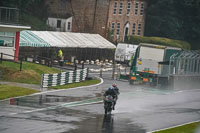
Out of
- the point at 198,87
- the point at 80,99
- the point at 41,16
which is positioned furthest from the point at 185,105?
the point at 41,16

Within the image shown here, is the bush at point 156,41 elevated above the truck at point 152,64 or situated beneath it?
elevated above

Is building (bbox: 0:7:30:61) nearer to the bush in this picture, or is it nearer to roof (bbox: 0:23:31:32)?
roof (bbox: 0:23:31:32)

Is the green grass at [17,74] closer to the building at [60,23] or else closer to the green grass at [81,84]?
the green grass at [81,84]

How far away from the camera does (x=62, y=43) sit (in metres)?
55.3

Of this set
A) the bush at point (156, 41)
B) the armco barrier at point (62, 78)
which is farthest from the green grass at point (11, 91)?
the bush at point (156, 41)

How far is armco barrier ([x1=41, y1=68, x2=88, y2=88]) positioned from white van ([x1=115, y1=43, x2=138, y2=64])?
2123cm

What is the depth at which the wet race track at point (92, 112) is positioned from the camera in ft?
65.9

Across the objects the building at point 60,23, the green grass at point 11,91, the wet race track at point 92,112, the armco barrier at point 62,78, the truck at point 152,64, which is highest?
the building at point 60,23

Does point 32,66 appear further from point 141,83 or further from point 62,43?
point 62,43

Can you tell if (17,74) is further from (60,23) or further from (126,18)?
(126,18)

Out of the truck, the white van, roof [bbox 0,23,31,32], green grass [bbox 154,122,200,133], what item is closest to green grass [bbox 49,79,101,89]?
the truck

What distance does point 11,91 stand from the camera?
29297 mm

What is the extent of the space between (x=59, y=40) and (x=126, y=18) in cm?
2981

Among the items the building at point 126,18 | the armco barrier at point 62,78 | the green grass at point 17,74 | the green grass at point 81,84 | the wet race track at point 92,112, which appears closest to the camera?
the wet race track at point 92,112
